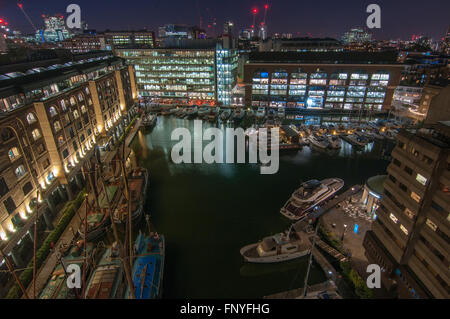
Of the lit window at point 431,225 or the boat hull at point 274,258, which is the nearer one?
the lit window at point 431,225

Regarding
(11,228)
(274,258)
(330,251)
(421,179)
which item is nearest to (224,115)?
(274,258)

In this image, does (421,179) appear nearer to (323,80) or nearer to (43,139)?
(43,139)

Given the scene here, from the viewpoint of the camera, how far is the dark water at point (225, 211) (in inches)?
1095

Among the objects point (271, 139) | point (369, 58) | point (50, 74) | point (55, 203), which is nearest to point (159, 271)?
point (55, 203)

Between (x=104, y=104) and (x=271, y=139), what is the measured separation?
3953 centimetres

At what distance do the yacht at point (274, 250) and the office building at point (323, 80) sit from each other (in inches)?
2468

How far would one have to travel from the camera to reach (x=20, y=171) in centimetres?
2980

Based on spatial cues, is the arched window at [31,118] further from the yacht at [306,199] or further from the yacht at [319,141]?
the yacht at [319,141]

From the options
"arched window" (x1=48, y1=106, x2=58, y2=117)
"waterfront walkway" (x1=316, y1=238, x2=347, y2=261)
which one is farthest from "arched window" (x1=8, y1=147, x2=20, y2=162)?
"waterfront walkway" (x1=316, y1=238, x2=347, y2=261)

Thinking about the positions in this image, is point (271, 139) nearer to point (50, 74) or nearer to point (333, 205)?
point (333, 205)

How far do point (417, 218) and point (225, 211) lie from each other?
23.9 metres

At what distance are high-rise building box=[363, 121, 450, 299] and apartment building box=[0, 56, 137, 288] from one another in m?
31.9

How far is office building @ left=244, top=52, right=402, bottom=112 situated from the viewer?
76.9 meters

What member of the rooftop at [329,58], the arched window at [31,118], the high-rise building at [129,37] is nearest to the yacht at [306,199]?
the arched window at [31,118]
